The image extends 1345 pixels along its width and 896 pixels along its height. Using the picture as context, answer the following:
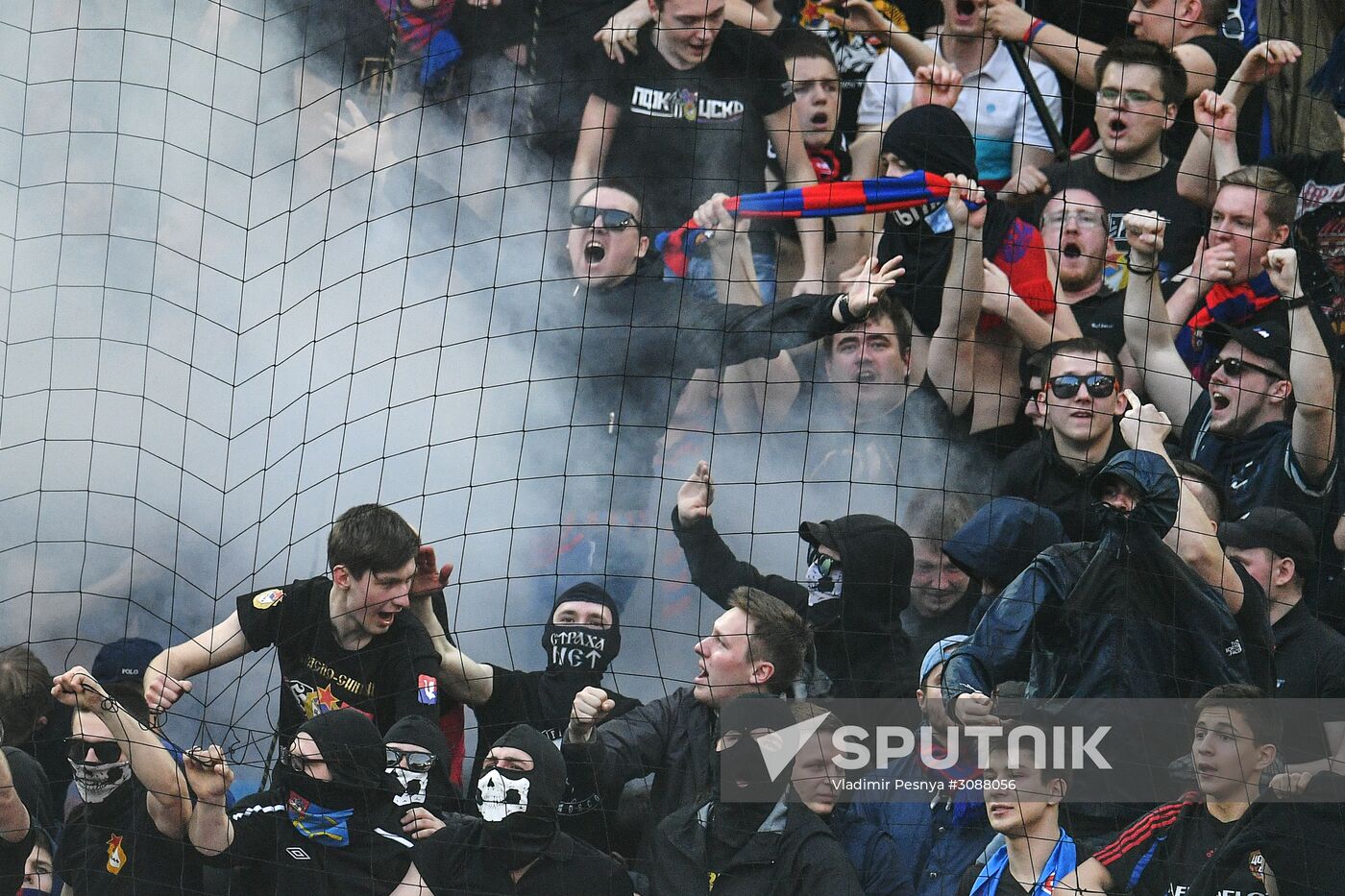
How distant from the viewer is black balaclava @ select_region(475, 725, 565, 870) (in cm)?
512

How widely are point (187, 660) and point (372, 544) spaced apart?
0.56 meters

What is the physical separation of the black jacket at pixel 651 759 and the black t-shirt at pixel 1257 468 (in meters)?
1.58

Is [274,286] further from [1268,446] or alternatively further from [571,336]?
[1268,446]

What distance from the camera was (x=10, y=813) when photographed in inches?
211

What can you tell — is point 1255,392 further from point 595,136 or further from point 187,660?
point 187,660

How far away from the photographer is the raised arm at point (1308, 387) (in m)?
5.63

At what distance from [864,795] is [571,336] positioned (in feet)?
5.73

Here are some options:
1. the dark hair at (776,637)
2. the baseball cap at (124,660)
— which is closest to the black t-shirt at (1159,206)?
the dark hair at (776,637)

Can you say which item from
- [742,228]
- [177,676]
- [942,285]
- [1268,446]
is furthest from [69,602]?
[1268,446]

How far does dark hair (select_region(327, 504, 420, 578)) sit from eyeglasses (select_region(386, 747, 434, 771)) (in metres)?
0.49

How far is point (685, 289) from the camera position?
616cm

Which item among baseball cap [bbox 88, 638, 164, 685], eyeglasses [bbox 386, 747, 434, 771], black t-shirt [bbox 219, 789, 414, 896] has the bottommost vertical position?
black t-shirt [bbox 219, 789, 414, 896]

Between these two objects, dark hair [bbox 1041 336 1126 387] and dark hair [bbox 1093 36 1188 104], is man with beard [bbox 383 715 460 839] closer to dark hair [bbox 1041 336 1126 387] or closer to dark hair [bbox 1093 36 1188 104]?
dark hair [bbox 1041 336 1126 387]

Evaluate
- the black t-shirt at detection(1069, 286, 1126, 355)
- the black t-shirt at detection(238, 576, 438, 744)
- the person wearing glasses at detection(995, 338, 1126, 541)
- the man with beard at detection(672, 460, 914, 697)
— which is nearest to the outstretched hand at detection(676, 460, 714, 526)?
the man with beard at detection(672, 460, 914, 697)
